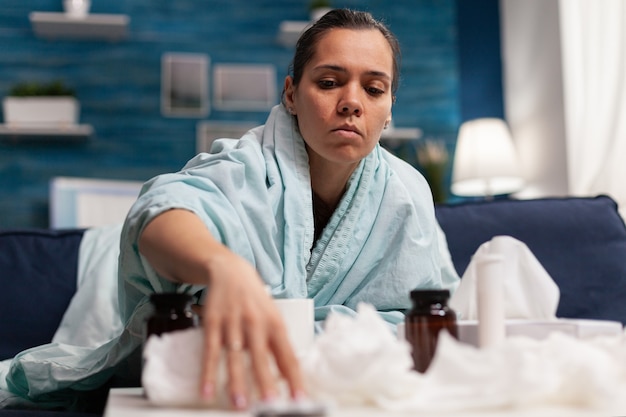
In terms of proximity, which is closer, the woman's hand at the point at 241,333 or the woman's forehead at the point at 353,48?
the woman's hand at the point at 241,333

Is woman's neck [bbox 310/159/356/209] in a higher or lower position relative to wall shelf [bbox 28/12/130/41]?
lower

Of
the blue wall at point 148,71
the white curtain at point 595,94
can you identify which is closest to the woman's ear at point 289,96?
the white curtain at point 595,94

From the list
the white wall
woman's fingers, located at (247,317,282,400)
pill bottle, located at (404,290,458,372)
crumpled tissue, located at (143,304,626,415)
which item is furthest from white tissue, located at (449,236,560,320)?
the white wall

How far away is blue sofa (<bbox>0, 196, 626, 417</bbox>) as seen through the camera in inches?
79.7

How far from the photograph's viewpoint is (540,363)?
0.77m

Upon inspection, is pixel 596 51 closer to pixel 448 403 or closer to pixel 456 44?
pixel 456 44

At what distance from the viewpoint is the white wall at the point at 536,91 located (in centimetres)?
390

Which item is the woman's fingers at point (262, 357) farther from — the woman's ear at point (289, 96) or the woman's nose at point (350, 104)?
the woman's ear at point (289, 96)

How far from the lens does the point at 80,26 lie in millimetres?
4156

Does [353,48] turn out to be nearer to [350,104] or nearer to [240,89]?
[350,104]

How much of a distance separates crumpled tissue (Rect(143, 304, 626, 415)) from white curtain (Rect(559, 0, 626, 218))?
2641 mm

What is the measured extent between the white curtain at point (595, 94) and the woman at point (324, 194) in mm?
1876

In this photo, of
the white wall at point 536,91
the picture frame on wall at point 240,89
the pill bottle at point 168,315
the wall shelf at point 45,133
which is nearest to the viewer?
the pill bottle at point 168,315

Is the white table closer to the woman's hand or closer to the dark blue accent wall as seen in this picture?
the woman's hand
